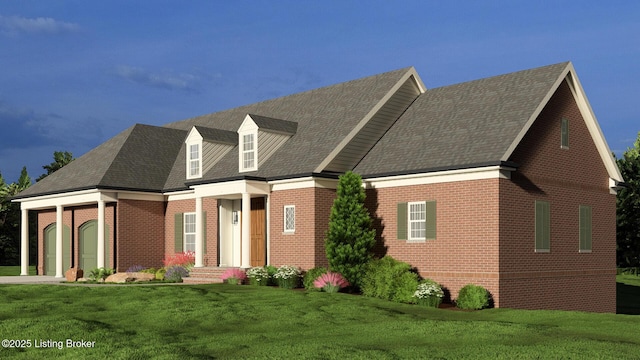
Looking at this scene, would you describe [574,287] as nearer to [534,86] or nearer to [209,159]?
[534,86]

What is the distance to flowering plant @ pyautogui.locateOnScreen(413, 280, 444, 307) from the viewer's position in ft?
81.8

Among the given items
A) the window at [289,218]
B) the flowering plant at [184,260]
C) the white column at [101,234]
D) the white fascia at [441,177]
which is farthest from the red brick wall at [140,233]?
the white fascia at [441,177]

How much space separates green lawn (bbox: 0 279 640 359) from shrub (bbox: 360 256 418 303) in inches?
38.0

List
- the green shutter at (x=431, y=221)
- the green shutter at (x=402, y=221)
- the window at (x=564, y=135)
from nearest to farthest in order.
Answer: the green shutter at (x=431, y=221), the green shutter at (x=402, y=221), the window at (x=564, y=135)

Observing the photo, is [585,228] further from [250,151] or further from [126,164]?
[126,164]

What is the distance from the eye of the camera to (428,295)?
2492 centimetres

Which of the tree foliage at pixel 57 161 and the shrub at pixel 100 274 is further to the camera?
the tree foliage at pixel 57 161

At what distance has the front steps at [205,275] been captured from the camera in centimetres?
3109

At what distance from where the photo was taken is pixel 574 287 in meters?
29.0

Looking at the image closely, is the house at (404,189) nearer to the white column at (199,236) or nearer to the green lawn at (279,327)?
the white column at (199,236)

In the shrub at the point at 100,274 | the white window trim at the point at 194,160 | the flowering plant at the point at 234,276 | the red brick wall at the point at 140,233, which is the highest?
the white window trim at the point at 194,160

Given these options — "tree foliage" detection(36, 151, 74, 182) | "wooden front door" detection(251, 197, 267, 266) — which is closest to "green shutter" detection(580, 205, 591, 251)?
"wooden front door" detection(251, 197, 267, 266)

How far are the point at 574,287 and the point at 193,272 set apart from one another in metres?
15.9

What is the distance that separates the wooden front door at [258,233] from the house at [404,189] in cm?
7
